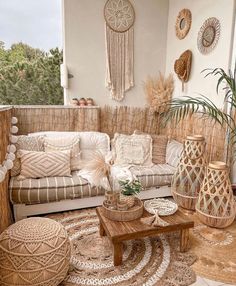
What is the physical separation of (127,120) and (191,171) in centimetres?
139

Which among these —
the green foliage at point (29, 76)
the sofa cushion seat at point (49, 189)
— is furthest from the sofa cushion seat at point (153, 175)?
the green foliage at point (29, 76)

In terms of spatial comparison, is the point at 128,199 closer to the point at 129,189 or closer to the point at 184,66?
the point at 129,189

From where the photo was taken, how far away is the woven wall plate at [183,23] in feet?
10.4

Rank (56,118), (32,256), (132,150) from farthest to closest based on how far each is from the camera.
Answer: (56,118), (132,150), (32,256)

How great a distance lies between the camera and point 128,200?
191cm

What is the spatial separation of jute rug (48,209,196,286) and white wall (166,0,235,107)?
5.85ft

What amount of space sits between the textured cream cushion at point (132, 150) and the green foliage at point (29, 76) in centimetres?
123

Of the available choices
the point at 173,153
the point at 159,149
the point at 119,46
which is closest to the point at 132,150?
the point at 159,149

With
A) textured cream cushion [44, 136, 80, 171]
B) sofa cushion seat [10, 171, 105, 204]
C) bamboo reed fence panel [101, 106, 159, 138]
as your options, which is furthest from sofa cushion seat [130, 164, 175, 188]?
bamboo reed fence panel [101, 106, 159, 138]

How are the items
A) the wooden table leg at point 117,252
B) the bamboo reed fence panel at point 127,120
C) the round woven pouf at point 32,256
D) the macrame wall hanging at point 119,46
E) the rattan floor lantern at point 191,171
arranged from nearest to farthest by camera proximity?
the round woven pouf at point 32,256
the wooden table leg at point 117,252
the rattan floor lantern at point 191,171
the macrame wall hanging at point 119,46
the bamboo reed fence panel at point 127,120

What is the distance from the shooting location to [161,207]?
2.05m

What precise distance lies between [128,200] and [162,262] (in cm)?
53

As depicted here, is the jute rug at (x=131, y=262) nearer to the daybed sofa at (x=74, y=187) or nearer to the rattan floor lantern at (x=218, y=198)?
the daybed sofa at (x=74, y=187)

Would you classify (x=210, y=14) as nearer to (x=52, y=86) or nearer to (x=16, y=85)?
(x=52, y=86)
